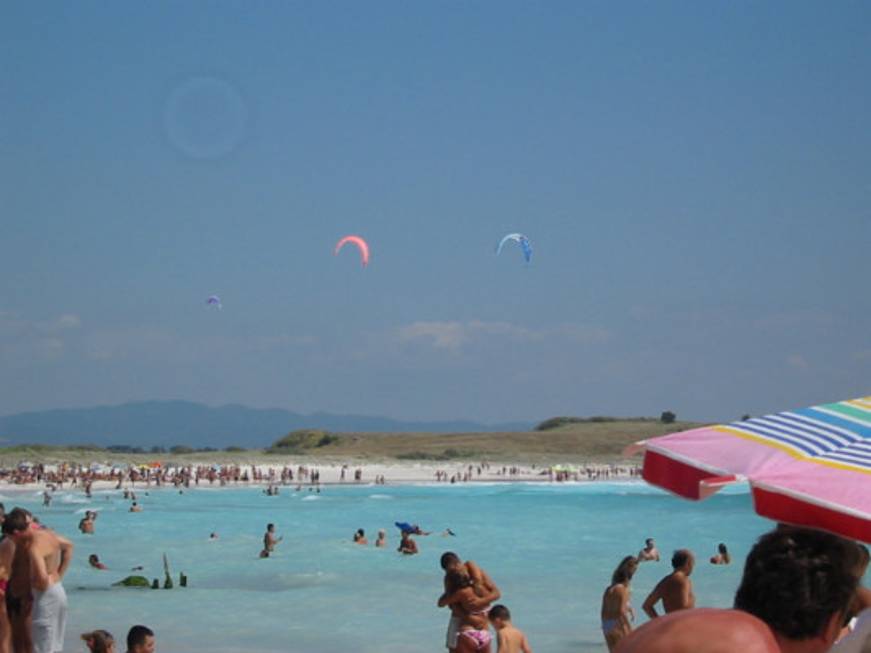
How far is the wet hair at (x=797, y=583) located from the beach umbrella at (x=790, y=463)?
1.84 feet

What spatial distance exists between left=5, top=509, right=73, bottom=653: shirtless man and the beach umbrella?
194 inches

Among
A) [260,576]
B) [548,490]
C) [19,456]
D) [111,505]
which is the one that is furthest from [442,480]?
[260,576]

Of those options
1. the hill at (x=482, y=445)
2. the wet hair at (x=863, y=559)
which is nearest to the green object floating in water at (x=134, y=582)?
the wet hair at (x=863, y=559)

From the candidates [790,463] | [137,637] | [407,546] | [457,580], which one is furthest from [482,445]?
[790,463]

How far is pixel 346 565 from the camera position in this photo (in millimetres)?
25516

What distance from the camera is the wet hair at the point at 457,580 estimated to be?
8750 millimetres

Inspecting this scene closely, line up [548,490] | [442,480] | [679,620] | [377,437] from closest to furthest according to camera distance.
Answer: [679,620] → [548,490] → [442,480] → [377,437]

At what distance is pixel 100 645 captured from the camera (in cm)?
705

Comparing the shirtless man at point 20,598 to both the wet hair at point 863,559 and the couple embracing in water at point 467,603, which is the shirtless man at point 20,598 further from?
the wet hair at point 863,559

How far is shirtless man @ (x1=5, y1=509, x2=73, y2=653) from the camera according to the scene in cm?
777

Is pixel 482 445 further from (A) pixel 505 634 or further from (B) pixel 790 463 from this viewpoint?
(B) pixel 790 463

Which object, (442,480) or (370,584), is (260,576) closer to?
(370,584)

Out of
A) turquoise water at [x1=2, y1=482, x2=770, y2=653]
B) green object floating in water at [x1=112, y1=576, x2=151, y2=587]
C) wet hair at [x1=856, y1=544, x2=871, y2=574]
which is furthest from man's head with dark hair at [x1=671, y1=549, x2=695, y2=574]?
green object floating in water at [x1=112, y1=576, x2=151, y2=587]

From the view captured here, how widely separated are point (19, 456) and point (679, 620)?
3143 inches
